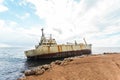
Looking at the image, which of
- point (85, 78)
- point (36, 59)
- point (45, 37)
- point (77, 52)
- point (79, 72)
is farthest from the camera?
point (77, 52)

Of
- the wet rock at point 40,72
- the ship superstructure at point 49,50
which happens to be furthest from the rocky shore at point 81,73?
the ship superstructure at point 49,50

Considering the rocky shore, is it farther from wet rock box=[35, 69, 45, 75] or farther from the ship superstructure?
the ship superstructure

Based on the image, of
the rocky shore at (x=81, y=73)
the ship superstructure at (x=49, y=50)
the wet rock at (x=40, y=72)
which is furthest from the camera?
the ship superstructure at (x=49, y=50)

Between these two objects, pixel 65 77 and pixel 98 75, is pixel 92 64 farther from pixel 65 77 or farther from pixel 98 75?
pixel 65 77

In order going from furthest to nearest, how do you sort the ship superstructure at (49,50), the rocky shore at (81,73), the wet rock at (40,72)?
the ship superstructure at (49,50), the wet rock at (40,72), the rocky shore at (81,73)

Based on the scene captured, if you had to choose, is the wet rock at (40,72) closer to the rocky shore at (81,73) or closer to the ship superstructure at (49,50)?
the rocky shore at (81,73)

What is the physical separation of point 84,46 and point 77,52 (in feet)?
32.2

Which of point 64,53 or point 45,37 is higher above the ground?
point 45,37

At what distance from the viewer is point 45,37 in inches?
2341

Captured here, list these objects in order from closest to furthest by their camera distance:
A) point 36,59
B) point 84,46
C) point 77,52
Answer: point 36,59 → point 77,52 → point 84,46

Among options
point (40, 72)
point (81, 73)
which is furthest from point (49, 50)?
Result: point (81, 73)

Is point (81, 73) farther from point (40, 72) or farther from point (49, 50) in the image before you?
point (49, 50)

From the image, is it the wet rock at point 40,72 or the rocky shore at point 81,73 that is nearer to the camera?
the rocky shore at point 81,73

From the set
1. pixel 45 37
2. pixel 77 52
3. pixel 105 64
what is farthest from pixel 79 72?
pixel 77 52
